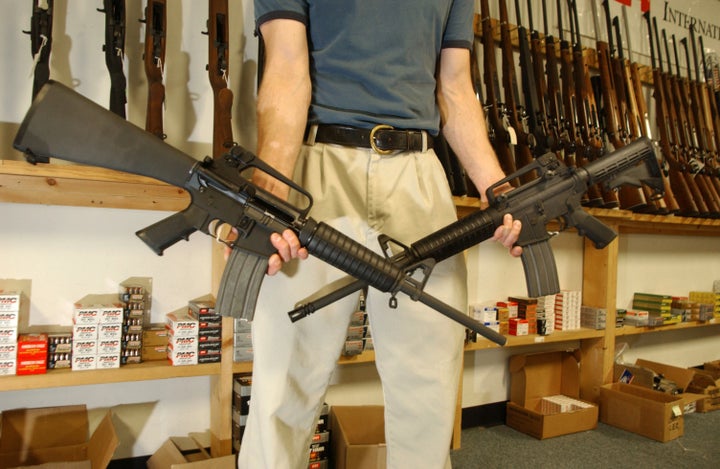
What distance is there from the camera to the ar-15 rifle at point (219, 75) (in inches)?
63.7

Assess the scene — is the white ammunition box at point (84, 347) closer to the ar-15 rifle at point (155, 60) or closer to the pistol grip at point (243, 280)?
the ar-15 rifle at point (155, 60)

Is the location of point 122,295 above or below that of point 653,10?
below

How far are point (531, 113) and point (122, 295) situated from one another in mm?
1808

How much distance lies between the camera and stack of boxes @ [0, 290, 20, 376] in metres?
1.50

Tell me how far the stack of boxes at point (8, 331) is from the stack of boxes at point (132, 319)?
285 millimetres

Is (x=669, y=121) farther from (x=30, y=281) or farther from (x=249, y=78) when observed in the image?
(x=30, y=281)

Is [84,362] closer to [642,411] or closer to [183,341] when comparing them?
[183,341]

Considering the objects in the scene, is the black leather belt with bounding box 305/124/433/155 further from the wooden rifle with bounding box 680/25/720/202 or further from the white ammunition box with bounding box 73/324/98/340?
the wooden rifle with bounding box 680/25/720/202

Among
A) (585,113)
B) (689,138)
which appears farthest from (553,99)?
(689,138)

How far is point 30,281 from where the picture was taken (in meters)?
1.73


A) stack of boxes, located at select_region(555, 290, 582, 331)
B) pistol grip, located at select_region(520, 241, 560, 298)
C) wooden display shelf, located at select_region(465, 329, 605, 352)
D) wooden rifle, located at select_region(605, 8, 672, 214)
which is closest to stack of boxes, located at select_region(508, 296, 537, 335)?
wooden display shelf, located at select_region(465, 329, 605, 352)

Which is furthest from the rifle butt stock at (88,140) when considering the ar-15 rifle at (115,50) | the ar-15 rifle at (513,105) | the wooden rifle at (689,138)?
the wooden rifle at (689,138)

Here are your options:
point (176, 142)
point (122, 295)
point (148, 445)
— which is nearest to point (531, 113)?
point (176, 142)

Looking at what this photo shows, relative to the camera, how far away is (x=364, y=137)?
1030 mm
